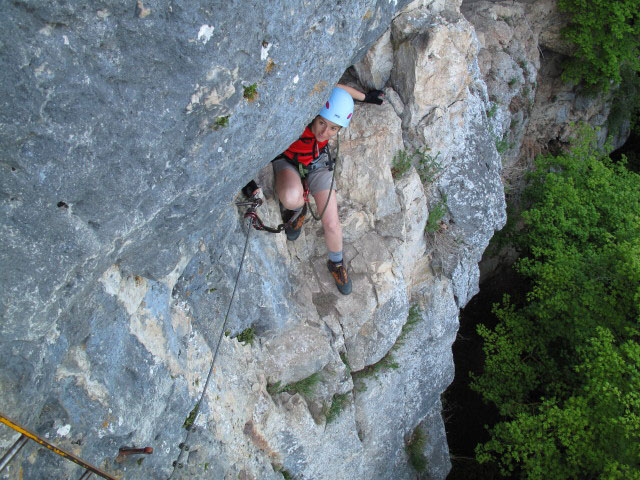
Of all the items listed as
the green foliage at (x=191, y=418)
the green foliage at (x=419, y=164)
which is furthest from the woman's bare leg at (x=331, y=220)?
the green foliage at (x=191, y=418)

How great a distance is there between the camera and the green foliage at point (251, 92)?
286 cm

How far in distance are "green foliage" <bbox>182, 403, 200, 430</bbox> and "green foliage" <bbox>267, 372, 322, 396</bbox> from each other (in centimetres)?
113

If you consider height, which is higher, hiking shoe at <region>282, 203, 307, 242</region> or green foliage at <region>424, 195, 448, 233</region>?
hiking shoe at <region>282, 203, 307, 242</region>

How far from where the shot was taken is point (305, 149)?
468cm

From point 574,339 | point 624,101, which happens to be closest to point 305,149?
point 574,339

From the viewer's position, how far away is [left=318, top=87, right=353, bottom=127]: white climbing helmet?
4.33 meters

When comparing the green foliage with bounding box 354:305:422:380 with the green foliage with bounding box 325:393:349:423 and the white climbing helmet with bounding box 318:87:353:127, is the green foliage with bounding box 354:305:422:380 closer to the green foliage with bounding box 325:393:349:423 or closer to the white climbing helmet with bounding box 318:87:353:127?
the green foliage with bounding box 325:393:349:423

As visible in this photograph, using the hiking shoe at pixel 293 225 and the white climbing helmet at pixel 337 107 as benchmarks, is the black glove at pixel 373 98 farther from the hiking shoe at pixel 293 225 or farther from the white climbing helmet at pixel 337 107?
the hiking shoe at pixel 293 225

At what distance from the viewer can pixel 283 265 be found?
4.98 m

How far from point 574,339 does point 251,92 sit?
729 cm

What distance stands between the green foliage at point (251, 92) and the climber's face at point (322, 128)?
1.57 metres

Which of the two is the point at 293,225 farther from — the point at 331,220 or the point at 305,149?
the point at 305,149

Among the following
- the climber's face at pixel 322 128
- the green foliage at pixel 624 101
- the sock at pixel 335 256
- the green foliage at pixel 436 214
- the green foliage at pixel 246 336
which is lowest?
the green foliage at pixel 624 101

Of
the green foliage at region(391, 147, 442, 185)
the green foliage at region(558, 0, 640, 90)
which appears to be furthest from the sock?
the green foliage at region(558, 0, 640, 90)
